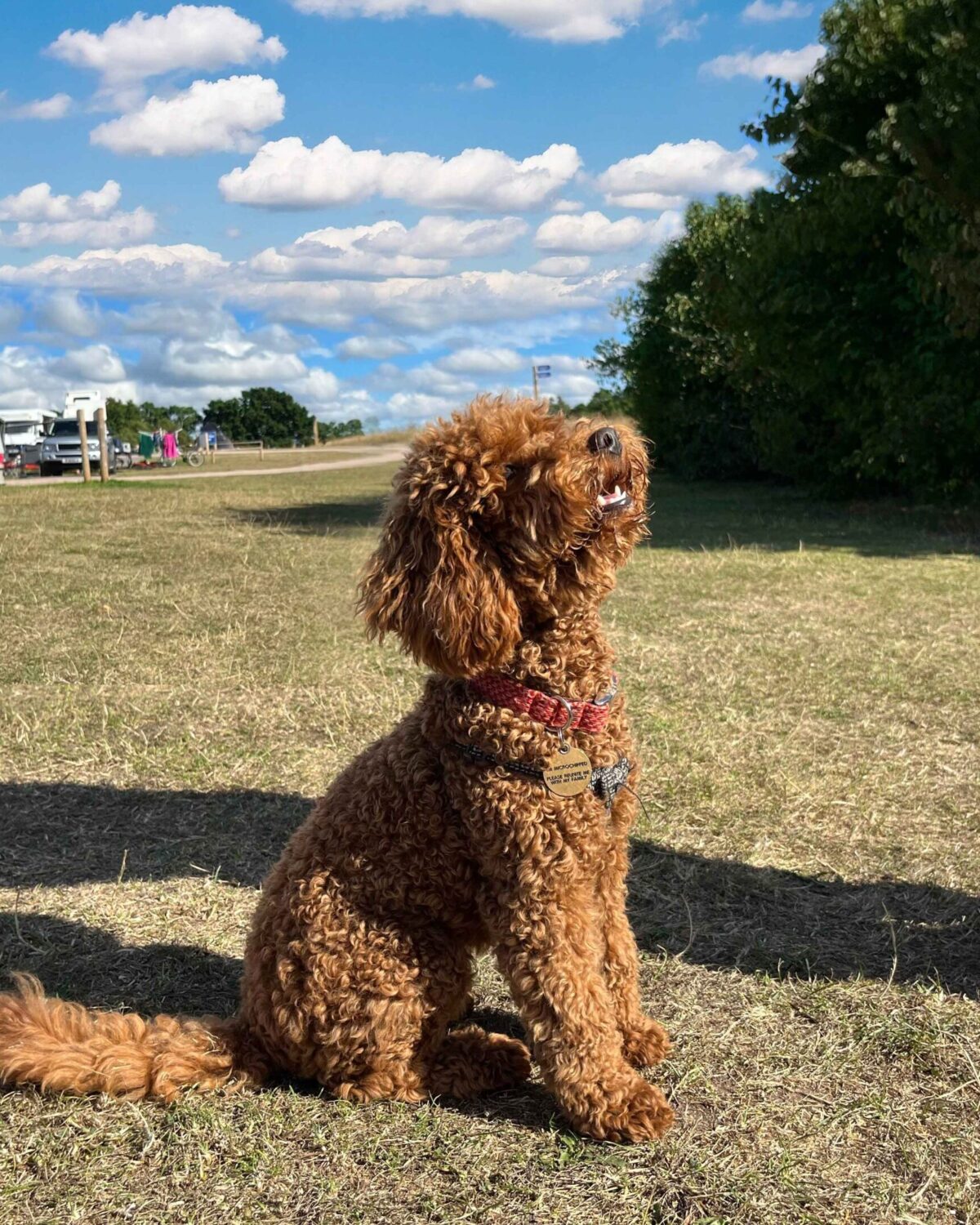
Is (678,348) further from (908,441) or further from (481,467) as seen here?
(481,467)

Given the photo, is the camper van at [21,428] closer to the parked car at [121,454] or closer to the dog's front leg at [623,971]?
the parked car at [121,454]

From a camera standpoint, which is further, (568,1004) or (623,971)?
(623,971)

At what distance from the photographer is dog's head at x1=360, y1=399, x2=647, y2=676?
2.44 m

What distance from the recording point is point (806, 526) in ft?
53.7

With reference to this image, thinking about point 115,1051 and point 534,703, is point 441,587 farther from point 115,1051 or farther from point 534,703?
point 115,1051

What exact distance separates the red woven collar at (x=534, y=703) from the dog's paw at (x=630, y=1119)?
0.87 m

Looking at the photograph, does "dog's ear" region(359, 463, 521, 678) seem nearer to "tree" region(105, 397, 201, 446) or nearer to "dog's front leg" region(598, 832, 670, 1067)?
"dog's front leg" region(598, 832, 670, 1067)

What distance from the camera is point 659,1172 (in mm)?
2510

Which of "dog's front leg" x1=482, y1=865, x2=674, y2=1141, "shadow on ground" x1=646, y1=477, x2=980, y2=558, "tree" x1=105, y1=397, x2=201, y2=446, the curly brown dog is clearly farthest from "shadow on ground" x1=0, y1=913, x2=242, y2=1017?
"tree" x1=105, y1=397, x2=201, y2=446

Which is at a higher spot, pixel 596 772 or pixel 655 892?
pixel 596 772

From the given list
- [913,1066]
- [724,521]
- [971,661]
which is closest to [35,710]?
[913,1066]

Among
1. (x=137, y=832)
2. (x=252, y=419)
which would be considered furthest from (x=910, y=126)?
(x=252, y=419)

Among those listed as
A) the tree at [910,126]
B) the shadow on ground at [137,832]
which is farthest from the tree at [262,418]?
the shadow on ground at [137,832]

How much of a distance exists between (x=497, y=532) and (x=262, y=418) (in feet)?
204
